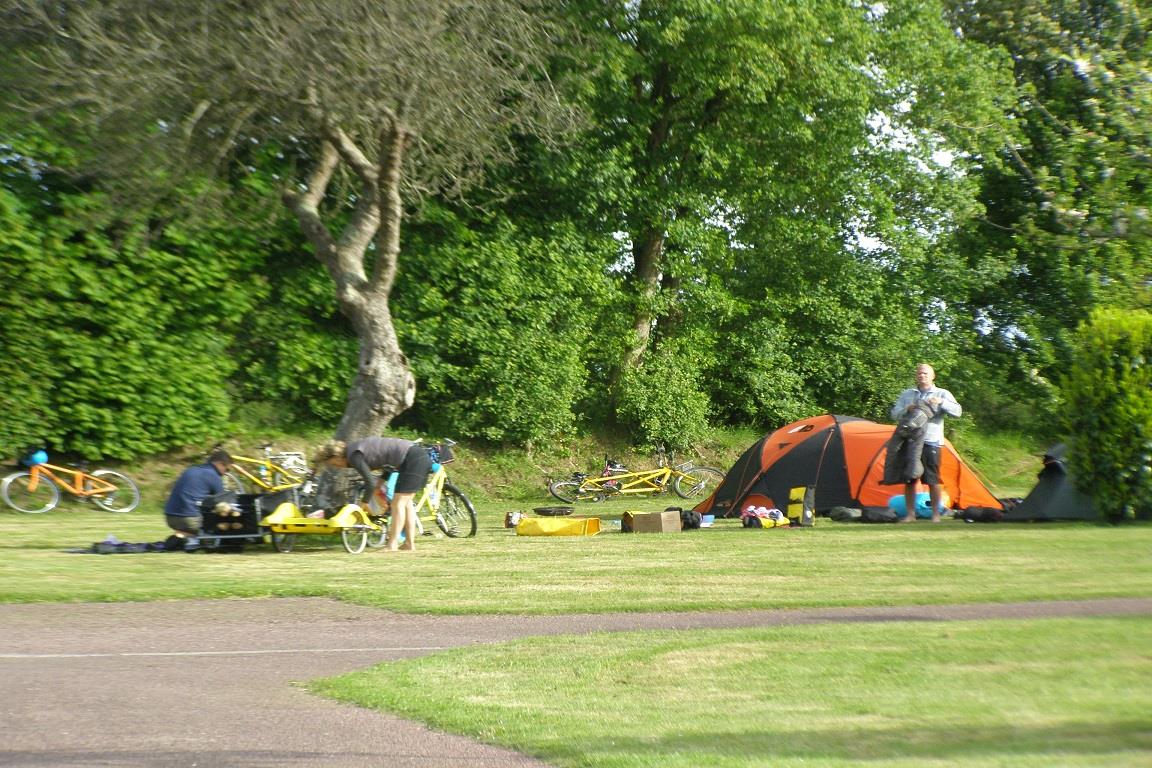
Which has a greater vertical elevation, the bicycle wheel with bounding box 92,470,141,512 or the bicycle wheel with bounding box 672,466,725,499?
the bicycle wheel with bounding box 672,466,725,499

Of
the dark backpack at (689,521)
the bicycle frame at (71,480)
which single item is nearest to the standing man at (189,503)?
the dark backpack at (689,521)

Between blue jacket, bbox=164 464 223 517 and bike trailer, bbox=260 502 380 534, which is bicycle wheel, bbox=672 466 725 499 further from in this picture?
blue jacket, bbox=164 464 223 517

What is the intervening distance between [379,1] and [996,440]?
2146 cm

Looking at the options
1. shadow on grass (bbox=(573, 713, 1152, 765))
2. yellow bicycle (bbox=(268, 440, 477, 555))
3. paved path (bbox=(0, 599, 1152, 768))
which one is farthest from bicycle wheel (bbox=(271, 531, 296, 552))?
shadow on grass (bbox=(573, 713, 1152, 765))

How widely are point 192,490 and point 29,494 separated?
24.7 feet

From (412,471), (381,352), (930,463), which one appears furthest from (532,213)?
(412,471)

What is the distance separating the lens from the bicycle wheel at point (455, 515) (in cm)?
1773

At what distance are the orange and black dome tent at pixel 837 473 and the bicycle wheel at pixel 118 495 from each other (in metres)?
10.3

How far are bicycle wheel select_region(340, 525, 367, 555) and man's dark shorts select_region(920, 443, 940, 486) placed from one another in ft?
24.7

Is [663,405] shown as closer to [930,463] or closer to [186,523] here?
[930,463]

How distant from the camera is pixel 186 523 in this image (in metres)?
15.5

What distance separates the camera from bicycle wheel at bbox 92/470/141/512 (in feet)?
72.8

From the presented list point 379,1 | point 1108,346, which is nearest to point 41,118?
point 379,1

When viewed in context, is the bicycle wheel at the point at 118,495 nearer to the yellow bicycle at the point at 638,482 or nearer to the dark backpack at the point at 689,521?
the yellow bicycle at the point at 638,482
